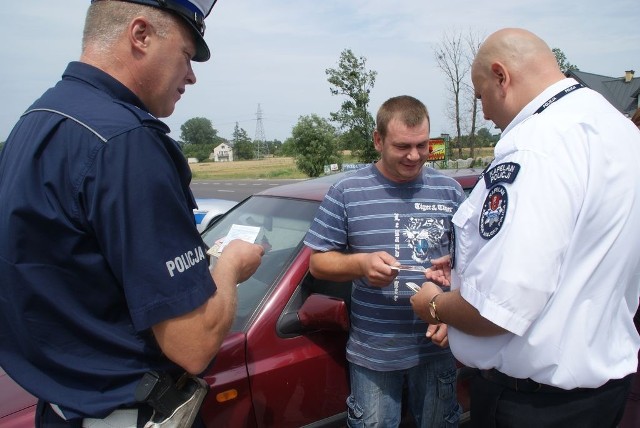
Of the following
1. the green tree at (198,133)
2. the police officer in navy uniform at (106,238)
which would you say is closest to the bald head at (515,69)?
the police officer in navy uniform at (106,238)

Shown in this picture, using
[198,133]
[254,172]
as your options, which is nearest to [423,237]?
[254,172]

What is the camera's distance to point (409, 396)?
2156 millimetres

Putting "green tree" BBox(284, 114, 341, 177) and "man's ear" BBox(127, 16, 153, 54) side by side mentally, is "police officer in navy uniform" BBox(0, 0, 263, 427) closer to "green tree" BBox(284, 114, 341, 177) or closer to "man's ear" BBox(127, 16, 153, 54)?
"man's ear" BBox(127, 16, 153, 54)

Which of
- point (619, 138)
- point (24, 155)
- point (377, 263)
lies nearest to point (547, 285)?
point (619, 138)

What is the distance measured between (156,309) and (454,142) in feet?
69.9

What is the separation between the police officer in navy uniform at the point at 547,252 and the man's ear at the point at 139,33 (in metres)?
0.97

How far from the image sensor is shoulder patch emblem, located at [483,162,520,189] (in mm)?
1238

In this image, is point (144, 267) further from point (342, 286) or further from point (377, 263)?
point (342, 286)

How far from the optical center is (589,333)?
4.20 feet

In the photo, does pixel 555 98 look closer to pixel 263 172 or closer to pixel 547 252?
pixel 547 252

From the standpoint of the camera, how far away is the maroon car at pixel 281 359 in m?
1.77

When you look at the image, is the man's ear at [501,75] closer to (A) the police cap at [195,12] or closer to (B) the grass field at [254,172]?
(A) the police cap at [195,12]

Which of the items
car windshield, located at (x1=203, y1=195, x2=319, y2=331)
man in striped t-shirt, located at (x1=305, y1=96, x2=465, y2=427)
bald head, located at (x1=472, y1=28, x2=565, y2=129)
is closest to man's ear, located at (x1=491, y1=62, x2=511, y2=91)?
bald head, located at (x1=472, y1=28, x2=565, y2=129)

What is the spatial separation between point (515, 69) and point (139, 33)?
104 cm
